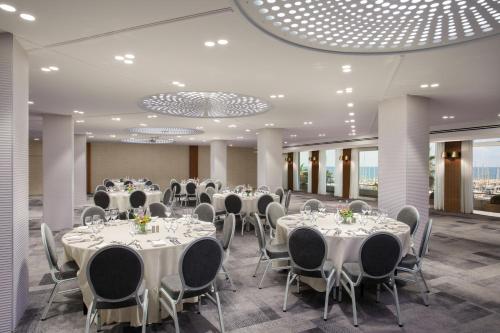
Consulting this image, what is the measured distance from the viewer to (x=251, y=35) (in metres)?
3.54

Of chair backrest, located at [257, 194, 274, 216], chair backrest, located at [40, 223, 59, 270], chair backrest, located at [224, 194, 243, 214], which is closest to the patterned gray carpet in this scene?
chair backrest, located at [40, 223, 59, 270]

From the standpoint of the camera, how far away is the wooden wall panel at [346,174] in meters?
18.1

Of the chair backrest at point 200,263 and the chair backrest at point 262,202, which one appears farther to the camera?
the chair backrest at point 262,202

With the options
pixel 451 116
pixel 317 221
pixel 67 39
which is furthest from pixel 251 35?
pixel 451 116

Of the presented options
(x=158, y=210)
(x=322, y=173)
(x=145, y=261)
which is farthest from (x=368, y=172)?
(x=145, y=261)

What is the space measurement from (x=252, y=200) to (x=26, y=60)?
20.1ft

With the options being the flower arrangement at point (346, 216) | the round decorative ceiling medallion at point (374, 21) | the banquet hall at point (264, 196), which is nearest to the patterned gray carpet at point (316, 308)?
the banquet hall at point (264, 196)

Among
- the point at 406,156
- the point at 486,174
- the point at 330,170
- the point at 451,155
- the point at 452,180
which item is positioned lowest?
the point at 452,180

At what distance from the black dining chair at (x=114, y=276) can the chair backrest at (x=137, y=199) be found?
23.0 ft

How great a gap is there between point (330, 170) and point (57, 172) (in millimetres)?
15345

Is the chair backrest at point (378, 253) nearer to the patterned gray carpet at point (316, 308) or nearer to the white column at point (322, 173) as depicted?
the patterned gray carpet at point (316, 308)

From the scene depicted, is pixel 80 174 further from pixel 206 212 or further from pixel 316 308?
pixel 316 308

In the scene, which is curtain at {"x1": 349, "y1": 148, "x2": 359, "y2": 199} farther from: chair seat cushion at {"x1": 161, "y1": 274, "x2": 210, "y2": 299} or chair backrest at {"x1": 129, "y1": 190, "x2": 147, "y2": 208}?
chair seat cushion at {"x1": 161, "y1": 274, "x2": 210, "y2": 299}

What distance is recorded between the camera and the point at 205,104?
295 inches
